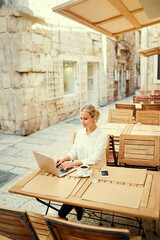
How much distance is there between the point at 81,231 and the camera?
54.2 inches

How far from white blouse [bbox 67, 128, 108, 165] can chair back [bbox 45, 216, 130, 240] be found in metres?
1.20

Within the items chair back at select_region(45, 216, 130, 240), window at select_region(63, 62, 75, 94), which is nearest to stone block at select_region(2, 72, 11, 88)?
window at select_region(63, 62, 75, 94)

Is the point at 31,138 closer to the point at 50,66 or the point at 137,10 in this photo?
the point at 50,66

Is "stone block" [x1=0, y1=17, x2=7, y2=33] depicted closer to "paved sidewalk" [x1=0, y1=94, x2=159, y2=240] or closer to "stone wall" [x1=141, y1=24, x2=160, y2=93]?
"paved sidewalk" [x1=0, y1=94, x2=159, y2=240]

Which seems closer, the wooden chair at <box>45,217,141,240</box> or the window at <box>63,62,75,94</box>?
the wooden chair at <box>45,217,141,240</box>

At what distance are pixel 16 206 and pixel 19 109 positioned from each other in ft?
12.9

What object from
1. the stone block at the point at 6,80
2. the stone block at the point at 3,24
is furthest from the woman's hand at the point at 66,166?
the stone block at the point at 3,24

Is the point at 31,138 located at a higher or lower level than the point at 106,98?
lower

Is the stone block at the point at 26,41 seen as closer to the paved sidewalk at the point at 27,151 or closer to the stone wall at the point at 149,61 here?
the paved sidewalk at the point at 27,151

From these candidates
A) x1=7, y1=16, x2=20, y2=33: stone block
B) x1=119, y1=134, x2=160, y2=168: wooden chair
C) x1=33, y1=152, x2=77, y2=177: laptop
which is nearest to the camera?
x1=33, y1=152, x2=77, y2=177: laptop

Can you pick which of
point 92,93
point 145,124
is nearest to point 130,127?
point 145,124

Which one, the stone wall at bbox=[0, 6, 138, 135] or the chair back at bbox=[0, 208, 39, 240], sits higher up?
the stone wall at bbox=[0, 6, 138, 135]

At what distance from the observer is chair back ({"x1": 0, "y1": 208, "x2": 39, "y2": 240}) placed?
154 cm

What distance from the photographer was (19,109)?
6.75 meters
